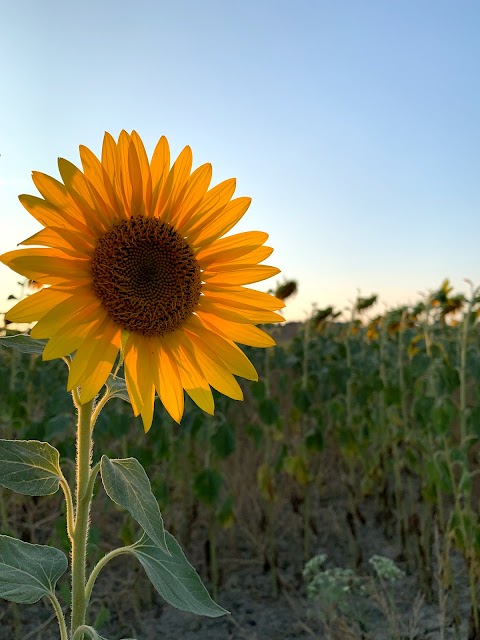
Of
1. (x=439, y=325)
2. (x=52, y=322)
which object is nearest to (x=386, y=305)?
(x=439, y=325)

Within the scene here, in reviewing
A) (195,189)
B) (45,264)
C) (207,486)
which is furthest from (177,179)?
(207,486)

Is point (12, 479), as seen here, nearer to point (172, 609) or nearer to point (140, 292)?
point (140, 292)

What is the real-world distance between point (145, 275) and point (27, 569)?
0.50 meters

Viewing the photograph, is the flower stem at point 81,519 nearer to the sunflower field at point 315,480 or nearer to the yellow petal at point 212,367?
the yellow petal at point 212,367

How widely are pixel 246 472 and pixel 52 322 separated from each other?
3.58 metres

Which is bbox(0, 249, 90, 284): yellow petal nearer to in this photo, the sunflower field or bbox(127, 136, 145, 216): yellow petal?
bbox(127, 136, 145, 216): yellow petal

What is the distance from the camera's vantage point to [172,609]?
3.20m

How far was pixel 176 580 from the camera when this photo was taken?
1018mm

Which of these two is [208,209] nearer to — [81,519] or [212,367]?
[212,367]

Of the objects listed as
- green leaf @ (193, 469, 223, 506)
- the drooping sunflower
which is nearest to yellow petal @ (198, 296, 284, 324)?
the drooping sunflower

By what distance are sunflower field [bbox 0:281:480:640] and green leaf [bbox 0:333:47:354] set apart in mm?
Result: 1197

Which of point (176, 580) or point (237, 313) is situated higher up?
point (237, 313)

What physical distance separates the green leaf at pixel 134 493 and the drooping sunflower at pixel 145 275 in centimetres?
8

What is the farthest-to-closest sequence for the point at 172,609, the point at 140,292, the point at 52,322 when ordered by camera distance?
the point at 172,609, the point at 140,292, the point at 52,322
